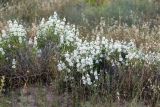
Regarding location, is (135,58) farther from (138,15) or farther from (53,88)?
(138,15)

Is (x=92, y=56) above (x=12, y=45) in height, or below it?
below

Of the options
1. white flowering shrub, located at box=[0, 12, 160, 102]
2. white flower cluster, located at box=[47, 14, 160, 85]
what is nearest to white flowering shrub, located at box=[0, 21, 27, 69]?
white flowering shrub, located at box=[0, 12, 160, 102]

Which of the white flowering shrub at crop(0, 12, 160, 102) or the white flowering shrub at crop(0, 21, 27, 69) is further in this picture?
the white flowering shrub at crop(0, 21, 27, 69)

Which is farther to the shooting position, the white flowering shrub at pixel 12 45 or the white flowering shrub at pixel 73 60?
the white flowering shrub at pixel 12 45

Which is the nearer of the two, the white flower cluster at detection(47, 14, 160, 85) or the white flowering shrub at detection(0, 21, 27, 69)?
the white flower cluster at detection(47, 14, 160, 85)

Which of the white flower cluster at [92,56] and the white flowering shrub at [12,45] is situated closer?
the white flower cluster at [92,56]

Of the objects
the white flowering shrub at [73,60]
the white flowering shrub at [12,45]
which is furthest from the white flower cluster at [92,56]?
the white flowering shrub at [12,45]

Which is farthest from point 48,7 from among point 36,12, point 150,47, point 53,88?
point 53,88

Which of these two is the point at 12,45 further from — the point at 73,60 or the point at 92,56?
the point at 92,56

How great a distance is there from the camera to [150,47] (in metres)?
5.89

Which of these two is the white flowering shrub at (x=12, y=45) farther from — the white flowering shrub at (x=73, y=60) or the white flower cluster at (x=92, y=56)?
the white flower cluster at (x=92, y=56)

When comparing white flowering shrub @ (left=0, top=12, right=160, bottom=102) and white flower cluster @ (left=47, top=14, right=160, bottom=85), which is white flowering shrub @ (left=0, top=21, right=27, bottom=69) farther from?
white flower cluster @ (left=47, top=14, right=160, bottom=85)

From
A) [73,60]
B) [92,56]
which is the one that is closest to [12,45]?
[73,60]

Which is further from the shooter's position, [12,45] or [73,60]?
[12,45]
